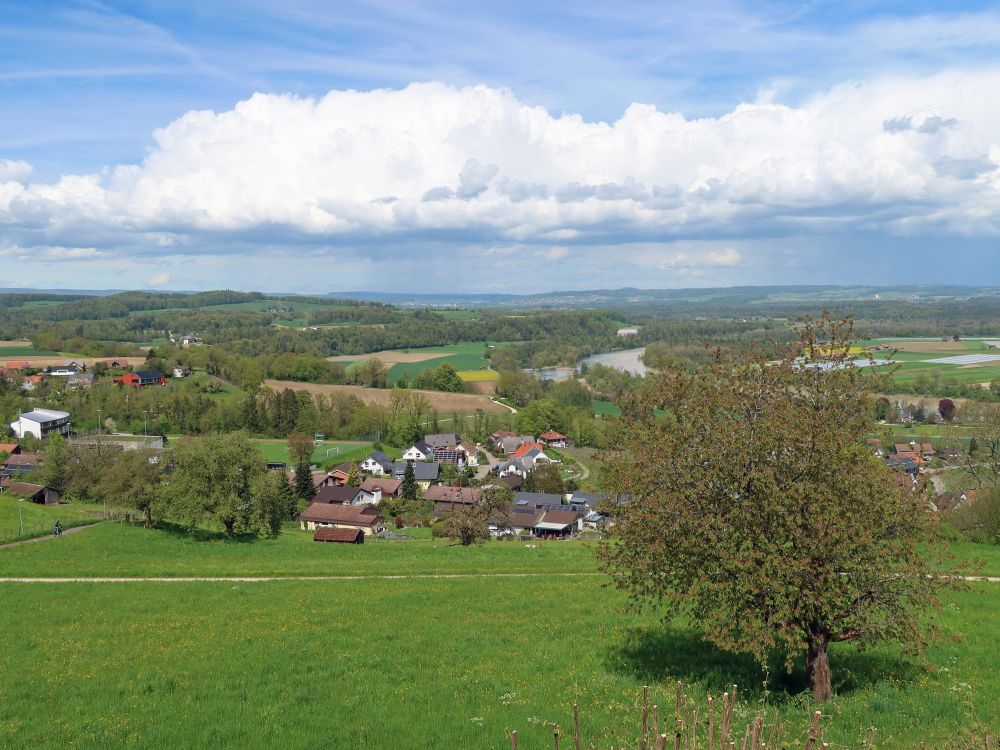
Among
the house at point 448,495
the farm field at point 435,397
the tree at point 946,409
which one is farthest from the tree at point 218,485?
the tree at point 946,409

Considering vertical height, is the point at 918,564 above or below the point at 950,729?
above

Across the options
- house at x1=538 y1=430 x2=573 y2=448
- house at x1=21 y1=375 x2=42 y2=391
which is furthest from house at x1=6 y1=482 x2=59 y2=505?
house at x1=21 y1=375 x2=42 y2=391

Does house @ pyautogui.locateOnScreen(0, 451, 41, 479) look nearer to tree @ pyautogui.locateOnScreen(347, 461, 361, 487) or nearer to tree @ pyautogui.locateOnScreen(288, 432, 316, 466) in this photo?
tree @ pyautogui.locateOnScreen(288, 432, 316, 466)

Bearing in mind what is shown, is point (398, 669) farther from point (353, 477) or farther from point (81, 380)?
point (81, 380)

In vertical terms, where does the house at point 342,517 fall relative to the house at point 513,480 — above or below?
above

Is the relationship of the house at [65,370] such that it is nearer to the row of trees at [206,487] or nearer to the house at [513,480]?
the house at [513,480]

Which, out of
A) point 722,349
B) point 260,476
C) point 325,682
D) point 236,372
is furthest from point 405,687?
point 236,372

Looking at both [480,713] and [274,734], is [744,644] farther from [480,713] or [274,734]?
[274,734]
